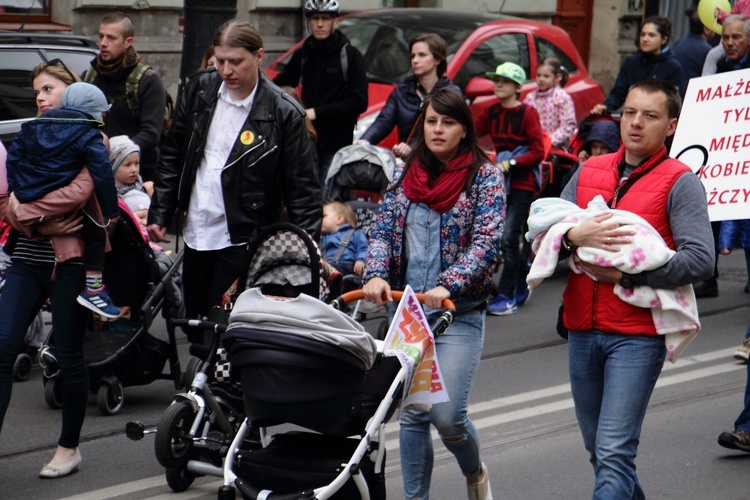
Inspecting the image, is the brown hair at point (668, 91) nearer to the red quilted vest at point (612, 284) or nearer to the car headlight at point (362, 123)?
the red quilted vest at point (612, 284)

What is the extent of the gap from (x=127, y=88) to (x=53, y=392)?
2633 mm

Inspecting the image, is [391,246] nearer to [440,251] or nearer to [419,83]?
[440,251]

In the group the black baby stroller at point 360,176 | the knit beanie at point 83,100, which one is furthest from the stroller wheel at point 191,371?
the black baby stroller at point 360,176

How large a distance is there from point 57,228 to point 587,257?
253 cm

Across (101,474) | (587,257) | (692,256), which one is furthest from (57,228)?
(692,256)

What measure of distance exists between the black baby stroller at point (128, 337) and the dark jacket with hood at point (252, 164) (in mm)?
682

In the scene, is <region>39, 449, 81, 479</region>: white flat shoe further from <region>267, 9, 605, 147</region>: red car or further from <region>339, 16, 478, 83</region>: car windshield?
<region>339, 16, 478, 83</region>: car windshield

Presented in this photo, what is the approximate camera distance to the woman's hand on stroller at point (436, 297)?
4.78m

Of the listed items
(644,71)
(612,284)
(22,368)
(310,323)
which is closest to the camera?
(310,323)

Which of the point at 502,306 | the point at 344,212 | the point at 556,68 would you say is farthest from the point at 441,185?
the point at 556,68

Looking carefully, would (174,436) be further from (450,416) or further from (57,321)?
(450,416)

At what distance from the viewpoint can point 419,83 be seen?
9.56m

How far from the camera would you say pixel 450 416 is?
4.96 m

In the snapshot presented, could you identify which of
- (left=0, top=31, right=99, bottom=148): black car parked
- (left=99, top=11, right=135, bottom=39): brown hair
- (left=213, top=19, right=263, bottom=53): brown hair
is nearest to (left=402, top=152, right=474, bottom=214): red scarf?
(left=213, top=19, right=263, bottom=53): brown hair
